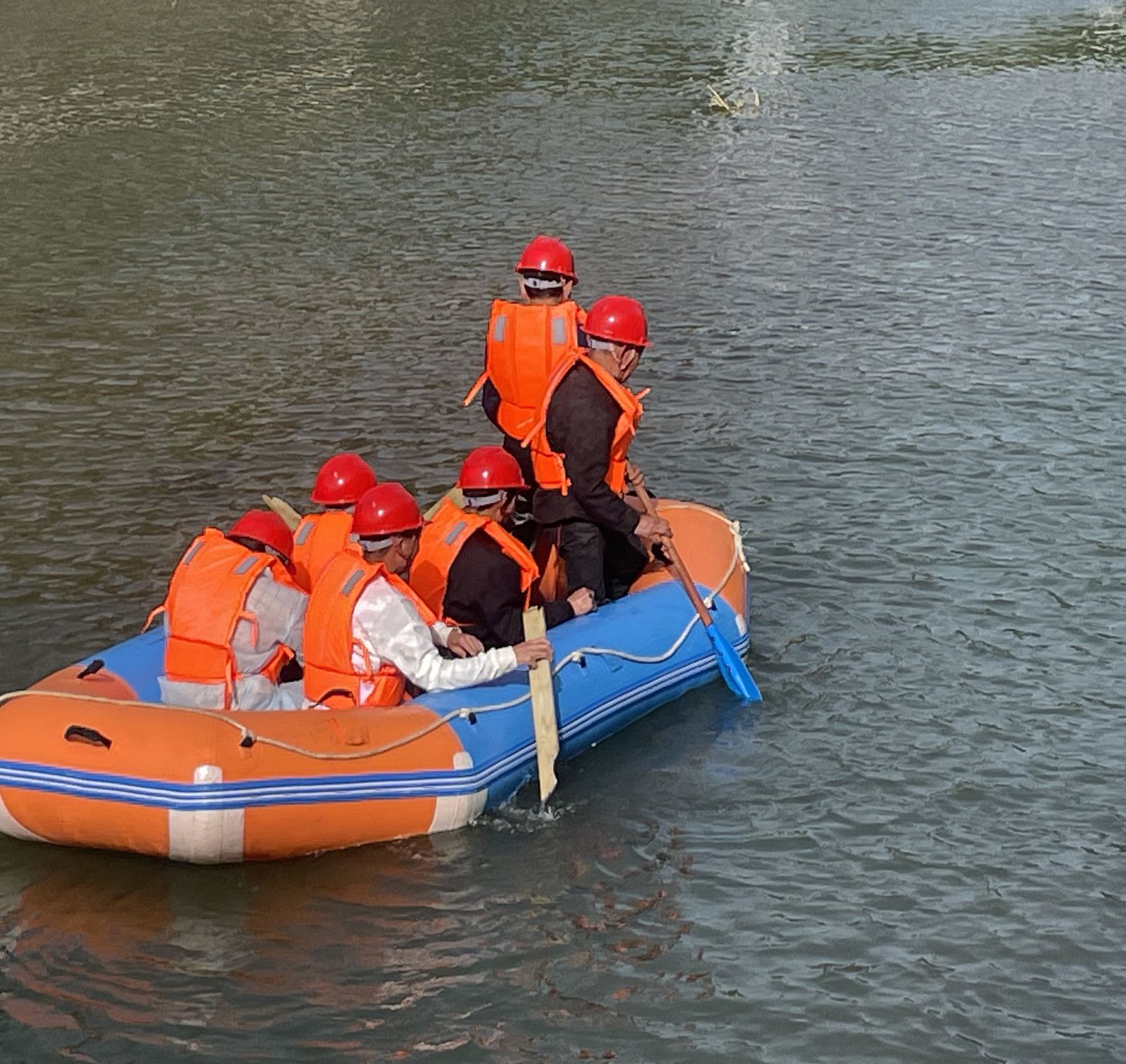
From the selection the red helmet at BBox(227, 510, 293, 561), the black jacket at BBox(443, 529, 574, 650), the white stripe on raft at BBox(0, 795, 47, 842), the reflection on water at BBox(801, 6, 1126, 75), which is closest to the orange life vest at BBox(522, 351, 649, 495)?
the black jacket at BBox(443, 529, 574, 650)

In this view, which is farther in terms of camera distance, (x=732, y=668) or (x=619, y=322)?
(x=732, y=668)

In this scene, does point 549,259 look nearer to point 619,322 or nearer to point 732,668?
point 619,322

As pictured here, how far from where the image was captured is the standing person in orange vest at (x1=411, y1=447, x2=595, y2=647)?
7637 mm

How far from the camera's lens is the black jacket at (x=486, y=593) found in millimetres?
7652

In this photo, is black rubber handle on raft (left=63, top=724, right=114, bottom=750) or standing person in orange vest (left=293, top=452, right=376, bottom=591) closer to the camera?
black rubber handle on raft (left=63, top=724, right=114, bottom=750)

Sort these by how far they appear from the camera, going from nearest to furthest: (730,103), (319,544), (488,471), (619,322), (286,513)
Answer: (488,471) < (319,544) < (619,322) < (286,513) < (730,103)

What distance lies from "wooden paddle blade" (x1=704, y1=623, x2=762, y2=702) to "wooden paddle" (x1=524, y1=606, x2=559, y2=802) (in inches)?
46.2

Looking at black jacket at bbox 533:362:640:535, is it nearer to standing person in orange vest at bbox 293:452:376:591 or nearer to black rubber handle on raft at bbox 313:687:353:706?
standing person in orange vest at bbox 293:452:376:591

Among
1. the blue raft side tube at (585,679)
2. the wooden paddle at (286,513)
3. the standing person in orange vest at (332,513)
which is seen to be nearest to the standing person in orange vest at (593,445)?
the blue raft side tube at (585,679)

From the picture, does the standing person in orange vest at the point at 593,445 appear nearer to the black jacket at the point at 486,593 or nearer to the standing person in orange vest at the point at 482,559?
the standing person in orange vest at the point at 482,559

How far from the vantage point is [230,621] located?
23.6ft

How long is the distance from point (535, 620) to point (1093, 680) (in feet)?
9.49

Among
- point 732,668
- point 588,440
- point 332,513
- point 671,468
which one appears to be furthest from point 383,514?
point 671,468

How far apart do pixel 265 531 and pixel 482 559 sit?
0.92m
